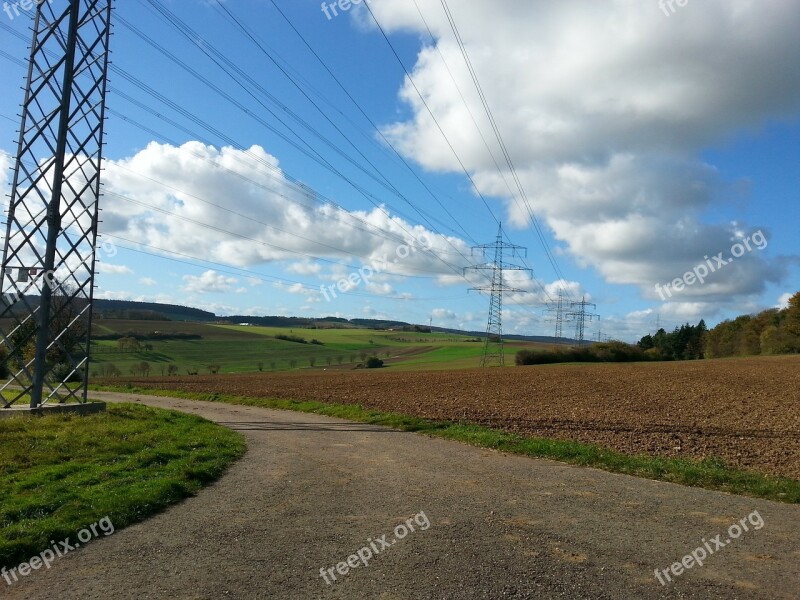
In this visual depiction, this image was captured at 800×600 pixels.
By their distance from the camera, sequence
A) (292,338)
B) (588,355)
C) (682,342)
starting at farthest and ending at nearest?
(682,342), (292,338), (588,355)

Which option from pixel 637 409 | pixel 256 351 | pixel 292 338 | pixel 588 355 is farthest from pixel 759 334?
pixel 637 409

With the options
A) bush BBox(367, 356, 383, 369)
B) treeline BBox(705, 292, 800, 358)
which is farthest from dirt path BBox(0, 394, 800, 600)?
treeline BBox(705, 292, 800, 358)

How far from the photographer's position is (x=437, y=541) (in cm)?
702

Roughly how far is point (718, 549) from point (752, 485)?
14.9 feet

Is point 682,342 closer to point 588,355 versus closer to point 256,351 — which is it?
point 588,355

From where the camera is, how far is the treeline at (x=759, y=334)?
3553 inches

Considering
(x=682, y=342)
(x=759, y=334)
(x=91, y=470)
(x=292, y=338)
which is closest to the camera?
(x=91, y=470)

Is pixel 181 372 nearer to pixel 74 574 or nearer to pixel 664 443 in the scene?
pixel 664 443
